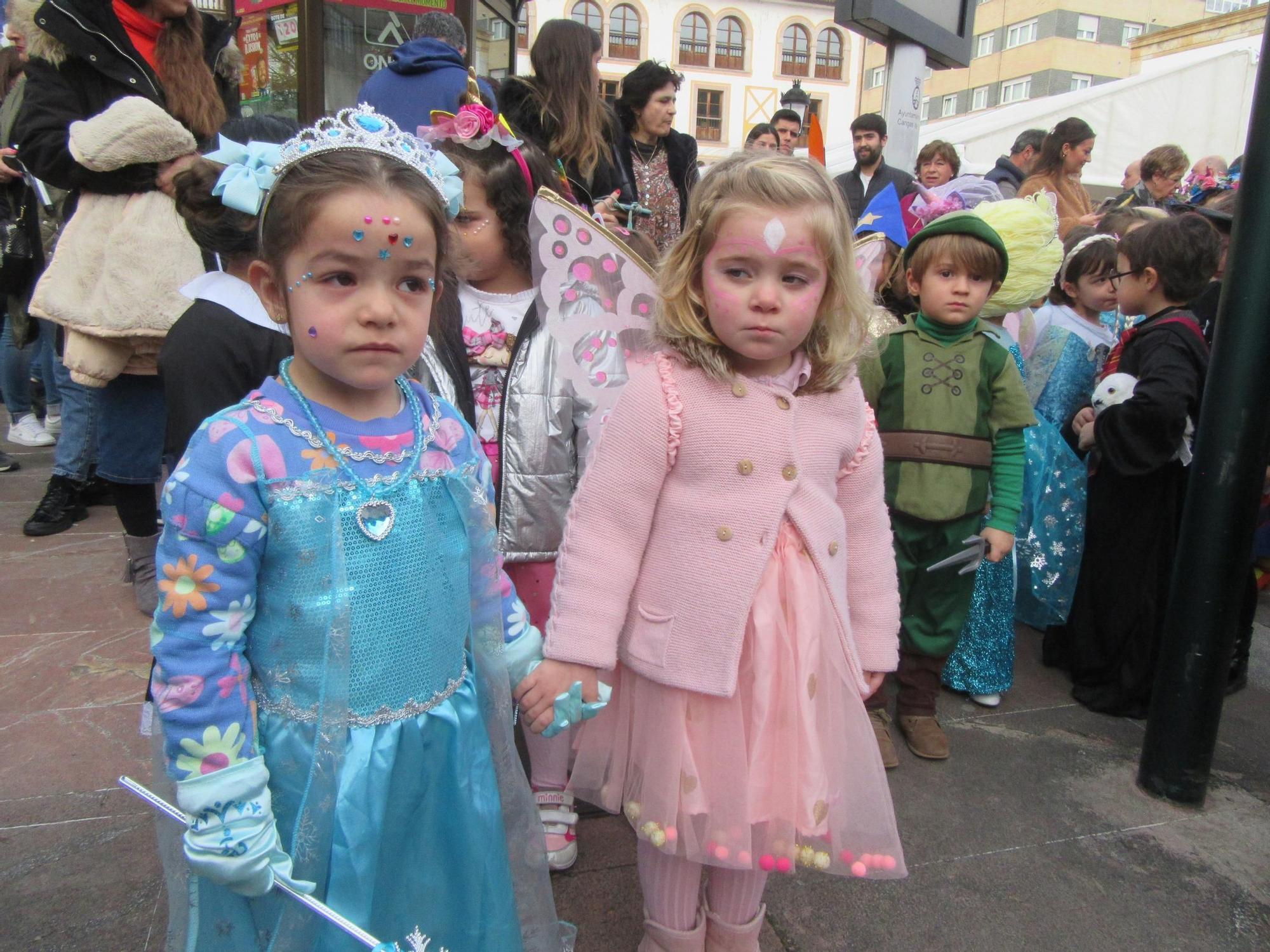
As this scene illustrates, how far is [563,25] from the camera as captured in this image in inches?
138

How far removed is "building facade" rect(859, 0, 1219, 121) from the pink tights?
4292cm

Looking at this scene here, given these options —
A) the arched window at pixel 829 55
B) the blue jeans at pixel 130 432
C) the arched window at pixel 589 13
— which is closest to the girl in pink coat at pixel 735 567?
the blue jeans at pixel 130 432

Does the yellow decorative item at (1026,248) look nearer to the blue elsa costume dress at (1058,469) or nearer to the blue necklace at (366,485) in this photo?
the blue elsa costume dress at (1058,469)

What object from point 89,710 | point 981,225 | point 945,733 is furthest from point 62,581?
point 981,225

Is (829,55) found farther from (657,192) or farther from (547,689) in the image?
(547,689)

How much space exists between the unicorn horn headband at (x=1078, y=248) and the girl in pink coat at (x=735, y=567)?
227cm

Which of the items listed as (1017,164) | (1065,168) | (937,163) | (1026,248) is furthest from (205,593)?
(1017,164)

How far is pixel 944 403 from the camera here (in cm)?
266

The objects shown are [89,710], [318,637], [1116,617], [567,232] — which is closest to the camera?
[318,637]

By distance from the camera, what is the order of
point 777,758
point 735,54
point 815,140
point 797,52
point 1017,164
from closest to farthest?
1. point 777,758
2. point 815,140
3. point 1017,164
4. point 735,54
5. point 797,52

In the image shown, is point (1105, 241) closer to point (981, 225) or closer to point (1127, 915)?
point (981, 225)

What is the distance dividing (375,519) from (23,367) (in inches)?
222

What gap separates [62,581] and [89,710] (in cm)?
125

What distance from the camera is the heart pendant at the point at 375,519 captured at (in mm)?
1312
